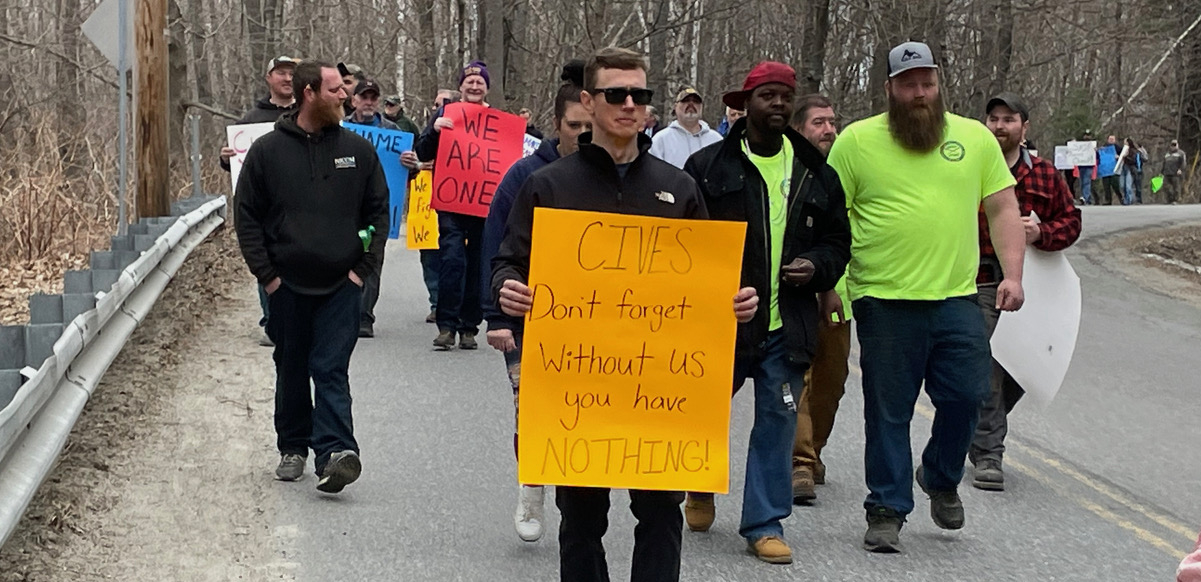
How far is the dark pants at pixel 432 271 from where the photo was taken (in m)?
13.5

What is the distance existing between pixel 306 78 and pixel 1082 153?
39.9 metres

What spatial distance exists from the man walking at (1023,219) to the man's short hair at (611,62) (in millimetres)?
3598

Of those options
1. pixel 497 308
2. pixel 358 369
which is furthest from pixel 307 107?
pixel 358 369

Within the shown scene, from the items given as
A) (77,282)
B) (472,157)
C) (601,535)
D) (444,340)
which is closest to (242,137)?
(472,157)

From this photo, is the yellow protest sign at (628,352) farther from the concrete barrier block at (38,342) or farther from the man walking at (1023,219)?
the man walking at (1023,219)

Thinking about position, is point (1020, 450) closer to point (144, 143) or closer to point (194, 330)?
point (194, 330)

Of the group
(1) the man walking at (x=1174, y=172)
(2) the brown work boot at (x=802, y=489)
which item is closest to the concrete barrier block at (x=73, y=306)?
(2) the brown work boot at (x=802, y=489)

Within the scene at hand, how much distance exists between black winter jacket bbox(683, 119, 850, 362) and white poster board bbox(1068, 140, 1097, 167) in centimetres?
3988

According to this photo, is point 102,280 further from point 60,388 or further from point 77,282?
point 60,388

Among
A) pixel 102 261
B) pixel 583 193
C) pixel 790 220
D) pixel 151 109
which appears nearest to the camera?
pixel 583 193

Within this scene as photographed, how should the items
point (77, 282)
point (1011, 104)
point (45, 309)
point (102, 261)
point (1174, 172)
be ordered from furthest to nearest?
point (1174, 172) → point (102, 261) → point (77, 282) → point (1011, 104) → point (45, 309)

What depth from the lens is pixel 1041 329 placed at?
8.41m

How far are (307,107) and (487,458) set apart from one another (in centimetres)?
206

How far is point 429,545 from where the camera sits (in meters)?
6.78
